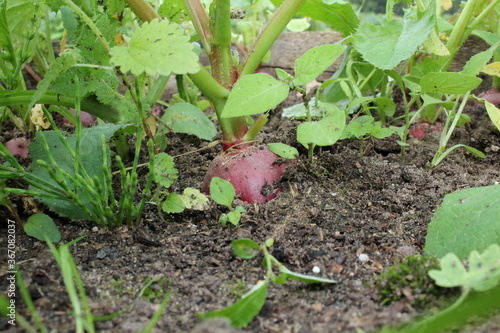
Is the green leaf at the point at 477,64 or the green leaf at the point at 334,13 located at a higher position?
the green leaf at the point at 334,13

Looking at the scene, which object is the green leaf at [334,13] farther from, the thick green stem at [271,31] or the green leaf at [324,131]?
the green leaf at [324,131]

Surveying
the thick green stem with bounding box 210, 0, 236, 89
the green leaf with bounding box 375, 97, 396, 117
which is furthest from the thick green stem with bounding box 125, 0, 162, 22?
the green leaf with bounding box 375, 97, 396, 117

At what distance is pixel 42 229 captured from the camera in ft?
2.93

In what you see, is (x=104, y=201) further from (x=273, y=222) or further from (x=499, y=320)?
(x=499, y=320)

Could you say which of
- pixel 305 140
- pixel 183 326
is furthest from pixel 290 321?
pixel 305 140

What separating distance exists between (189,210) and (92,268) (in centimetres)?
26

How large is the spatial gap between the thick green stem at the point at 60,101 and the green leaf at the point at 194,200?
32 centimetres

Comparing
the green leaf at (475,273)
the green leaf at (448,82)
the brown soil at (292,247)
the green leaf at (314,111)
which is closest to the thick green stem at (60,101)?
the brown soil at (292,247)

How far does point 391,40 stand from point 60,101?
0.78 meters

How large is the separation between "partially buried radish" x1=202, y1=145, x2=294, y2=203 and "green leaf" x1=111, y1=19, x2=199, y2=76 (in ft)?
1.14

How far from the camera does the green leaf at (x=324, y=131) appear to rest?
883mm

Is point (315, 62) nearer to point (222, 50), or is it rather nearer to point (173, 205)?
point (222, 50)

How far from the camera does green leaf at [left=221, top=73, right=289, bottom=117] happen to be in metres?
0.86

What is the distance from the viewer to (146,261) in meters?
0.85
